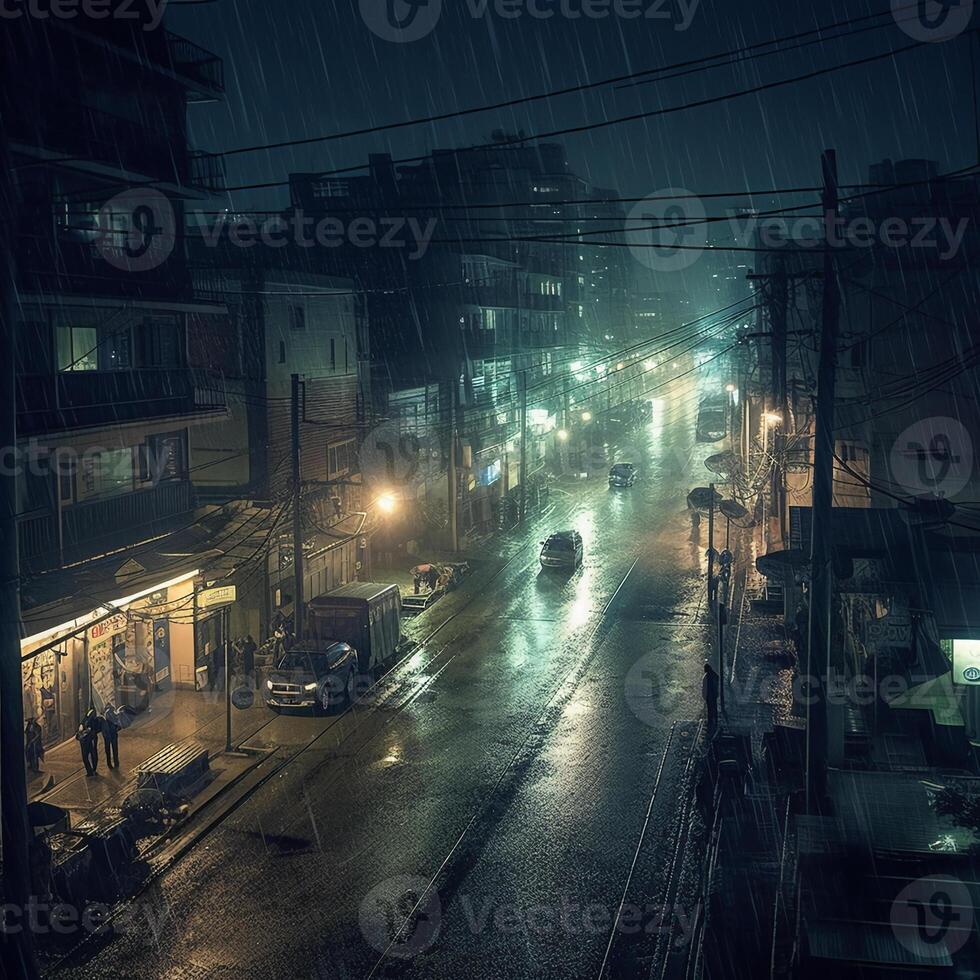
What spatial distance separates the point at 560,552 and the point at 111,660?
Answer: 60.9 ft

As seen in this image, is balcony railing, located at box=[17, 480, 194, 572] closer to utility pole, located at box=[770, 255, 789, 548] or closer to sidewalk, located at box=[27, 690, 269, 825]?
sidewalk, located at box=[27, 690, 269, 825]

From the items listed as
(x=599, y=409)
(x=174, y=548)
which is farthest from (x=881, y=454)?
(x=599, y=409)

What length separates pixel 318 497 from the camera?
32.1 m

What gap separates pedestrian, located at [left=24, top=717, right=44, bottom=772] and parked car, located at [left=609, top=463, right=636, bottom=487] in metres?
42.0

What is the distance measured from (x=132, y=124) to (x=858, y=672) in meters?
20.4

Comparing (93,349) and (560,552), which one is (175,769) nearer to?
(93,349)

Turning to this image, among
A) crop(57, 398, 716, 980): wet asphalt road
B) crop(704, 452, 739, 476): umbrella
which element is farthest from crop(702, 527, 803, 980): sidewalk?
crop(704, 452, 739, 476): umbrella

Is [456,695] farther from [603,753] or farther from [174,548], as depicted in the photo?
[174,548]

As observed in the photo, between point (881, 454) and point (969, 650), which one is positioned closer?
point (969, 650)

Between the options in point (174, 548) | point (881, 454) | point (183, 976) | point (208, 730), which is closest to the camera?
point (183, 976)

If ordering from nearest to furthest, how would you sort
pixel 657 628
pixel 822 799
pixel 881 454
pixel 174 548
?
pixel 822 799 < pixel 174 548 < pixel 881 454 < pixel 657 628

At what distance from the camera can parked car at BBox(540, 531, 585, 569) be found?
38.2 m

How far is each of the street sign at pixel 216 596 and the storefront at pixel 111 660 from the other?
1.10 ft

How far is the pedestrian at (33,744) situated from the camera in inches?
782
